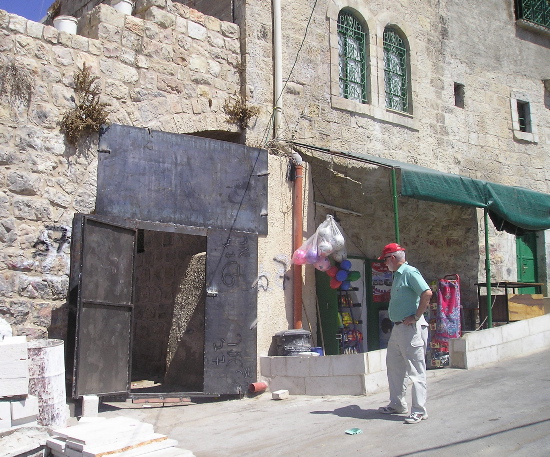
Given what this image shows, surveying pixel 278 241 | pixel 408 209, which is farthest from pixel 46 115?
pixel 408 209

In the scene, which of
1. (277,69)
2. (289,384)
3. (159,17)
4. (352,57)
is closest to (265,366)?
(289,384)

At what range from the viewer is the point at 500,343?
26.9ft

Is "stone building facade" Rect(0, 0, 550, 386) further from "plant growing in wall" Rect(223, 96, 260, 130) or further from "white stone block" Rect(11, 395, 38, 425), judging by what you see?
"white stone block" Rect(11, 395, 38, 425)

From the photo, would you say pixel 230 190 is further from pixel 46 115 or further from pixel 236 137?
pixel 46 115

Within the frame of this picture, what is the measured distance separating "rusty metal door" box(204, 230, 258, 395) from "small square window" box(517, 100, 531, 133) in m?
7.23

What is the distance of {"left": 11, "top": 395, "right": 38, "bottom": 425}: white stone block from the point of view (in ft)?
15.9

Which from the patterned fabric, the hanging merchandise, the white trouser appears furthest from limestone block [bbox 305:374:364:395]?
the patterned fabric

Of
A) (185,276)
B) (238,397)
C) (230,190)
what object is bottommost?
(238,397)

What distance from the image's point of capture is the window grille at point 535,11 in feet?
39.9

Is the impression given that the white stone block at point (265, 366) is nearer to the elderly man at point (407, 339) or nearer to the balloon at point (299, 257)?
the balloon at point (299, 257)

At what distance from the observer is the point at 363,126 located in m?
9.38

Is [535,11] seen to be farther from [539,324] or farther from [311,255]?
[311,255]

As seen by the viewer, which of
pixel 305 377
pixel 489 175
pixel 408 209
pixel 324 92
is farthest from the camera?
pixel 489 175

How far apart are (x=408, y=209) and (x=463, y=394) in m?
4.41
